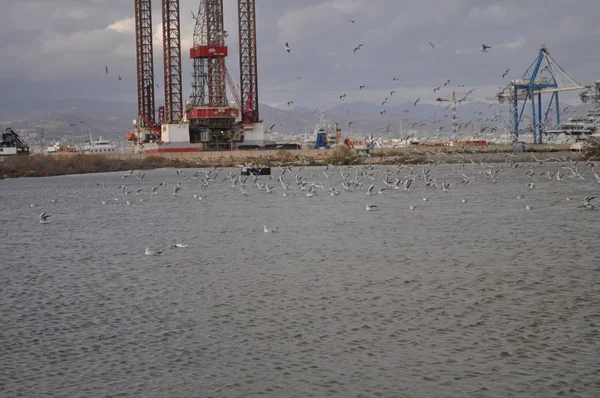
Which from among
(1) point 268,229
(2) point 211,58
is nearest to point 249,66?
(2) point 211,58

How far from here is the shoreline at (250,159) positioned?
365 feet

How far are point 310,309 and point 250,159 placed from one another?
99.6 meters

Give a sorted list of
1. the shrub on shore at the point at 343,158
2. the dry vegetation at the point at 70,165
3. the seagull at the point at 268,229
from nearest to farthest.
Answer: the seagull at the point at 268,229
the dry vegetation at the point at 70,165
the shrub on shore at the point at 343,158

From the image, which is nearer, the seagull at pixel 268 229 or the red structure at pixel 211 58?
the seagull at pixel 268 229

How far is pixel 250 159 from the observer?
387 feet

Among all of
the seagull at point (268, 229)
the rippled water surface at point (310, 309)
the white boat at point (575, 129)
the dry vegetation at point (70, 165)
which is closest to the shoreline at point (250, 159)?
the dry vegetation at point (70, 165)

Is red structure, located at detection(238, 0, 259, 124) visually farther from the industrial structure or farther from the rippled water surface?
the rippled water surface

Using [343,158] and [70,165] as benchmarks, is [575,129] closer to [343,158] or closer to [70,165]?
[343,158]

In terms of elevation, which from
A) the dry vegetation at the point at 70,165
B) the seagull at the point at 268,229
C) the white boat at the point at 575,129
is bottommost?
the seagull at the point at 268,229

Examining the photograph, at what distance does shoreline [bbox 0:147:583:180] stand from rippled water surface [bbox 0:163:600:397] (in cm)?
7510

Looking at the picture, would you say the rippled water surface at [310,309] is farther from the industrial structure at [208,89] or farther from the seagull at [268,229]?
the industrial structure at [208,89]

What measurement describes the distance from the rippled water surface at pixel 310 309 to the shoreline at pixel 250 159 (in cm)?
7510

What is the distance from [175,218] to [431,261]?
67.4ft

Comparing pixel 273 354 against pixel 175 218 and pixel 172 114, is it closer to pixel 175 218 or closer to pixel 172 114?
pixel 175 218
